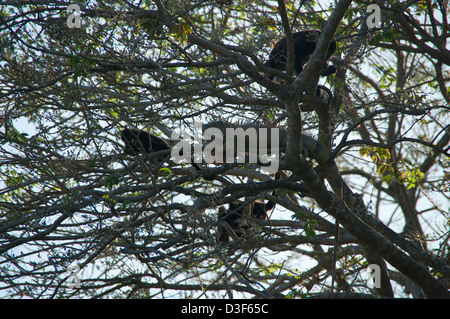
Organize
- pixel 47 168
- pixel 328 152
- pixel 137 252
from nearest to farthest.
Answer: pixel 137 252 < pixel 328 152 < pixel 47 168

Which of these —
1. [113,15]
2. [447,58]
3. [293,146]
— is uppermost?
[447,58]

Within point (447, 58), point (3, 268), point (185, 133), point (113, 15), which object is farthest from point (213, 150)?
point (447, 58)

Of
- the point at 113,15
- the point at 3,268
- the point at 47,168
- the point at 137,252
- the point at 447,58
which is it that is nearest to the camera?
the point at 137,252

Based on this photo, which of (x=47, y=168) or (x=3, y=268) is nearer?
(x=3, y=268)

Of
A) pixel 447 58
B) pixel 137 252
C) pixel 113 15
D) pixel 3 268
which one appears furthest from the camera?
pixel 447 58

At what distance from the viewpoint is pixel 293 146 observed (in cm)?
415

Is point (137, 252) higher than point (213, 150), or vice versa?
point (213, 150)

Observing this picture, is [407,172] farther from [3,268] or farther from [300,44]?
[3,268]

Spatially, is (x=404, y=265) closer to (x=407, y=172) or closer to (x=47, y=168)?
(x=407, y=172)

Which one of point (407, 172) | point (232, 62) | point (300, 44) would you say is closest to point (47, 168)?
point (232, 62)

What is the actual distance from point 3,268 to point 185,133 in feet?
7.04

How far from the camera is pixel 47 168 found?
207 inches

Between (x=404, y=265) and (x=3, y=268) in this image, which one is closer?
(x=3, y=268)

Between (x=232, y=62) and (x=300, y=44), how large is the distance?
2.98m
